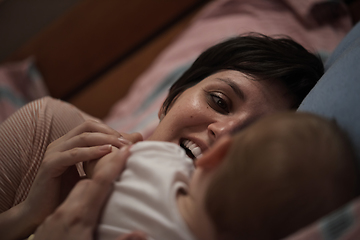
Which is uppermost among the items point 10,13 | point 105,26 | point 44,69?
point 10,13

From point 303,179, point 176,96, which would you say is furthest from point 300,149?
point 176,96

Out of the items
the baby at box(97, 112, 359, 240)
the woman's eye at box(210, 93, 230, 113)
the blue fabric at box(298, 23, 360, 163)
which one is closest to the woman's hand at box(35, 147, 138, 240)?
the baby at box(97, 112, 359, 240)

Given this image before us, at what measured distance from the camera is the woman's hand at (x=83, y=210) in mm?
611

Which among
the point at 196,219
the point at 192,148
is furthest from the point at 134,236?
A: the point at 192,148

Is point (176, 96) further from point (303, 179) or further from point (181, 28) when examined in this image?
point (181, 28)

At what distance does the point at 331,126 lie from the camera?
1.95 ft

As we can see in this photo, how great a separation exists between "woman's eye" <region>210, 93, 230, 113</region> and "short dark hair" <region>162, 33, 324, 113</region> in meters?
0.13

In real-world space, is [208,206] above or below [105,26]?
below

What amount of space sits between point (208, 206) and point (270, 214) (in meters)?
0.11

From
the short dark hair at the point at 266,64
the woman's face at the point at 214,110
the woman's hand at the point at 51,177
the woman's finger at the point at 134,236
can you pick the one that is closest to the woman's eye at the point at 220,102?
the woman's face at the point at 214,110

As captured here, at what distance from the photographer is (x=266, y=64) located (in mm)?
953

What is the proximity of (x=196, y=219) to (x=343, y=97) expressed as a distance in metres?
0.44

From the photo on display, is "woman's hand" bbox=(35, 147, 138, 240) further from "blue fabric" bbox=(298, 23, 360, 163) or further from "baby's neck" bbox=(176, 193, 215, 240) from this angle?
"blue fabric" bbox=(298, 23, 360, 163)

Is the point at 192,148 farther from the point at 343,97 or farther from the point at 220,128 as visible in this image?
the point at 343,97
